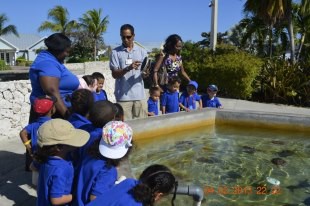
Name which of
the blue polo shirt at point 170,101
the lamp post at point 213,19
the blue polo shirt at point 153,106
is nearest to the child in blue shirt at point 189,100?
the blue polo shirt at point 170,101

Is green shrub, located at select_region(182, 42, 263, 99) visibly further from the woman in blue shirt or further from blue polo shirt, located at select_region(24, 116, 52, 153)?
blue polo shirt, located at select_region(24, 116, 52, 153)

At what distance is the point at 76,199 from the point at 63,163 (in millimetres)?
272

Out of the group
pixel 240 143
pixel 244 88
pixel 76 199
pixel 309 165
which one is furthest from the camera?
pixel 244 88

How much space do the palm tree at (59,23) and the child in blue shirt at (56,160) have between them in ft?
138

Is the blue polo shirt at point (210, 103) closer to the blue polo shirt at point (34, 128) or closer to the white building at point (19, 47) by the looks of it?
the blue polo shirt at point (34, 128)

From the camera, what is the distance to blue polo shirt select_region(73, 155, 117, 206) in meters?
2.46

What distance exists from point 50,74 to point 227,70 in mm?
10405

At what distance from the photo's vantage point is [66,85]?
3.85m

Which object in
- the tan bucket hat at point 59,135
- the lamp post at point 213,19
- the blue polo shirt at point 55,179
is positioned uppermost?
the lamp post at point 213,19

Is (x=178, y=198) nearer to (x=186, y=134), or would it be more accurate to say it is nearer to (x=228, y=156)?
(x=228, y=156)

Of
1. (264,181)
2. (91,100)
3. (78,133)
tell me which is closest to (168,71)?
(264,181)

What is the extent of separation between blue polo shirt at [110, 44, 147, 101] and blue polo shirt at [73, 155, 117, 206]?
2905 mm

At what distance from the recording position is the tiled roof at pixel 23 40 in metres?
66.4

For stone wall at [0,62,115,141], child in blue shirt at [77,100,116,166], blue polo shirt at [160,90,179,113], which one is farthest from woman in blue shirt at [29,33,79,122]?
blue polo shirt at [160,90,179,113]
